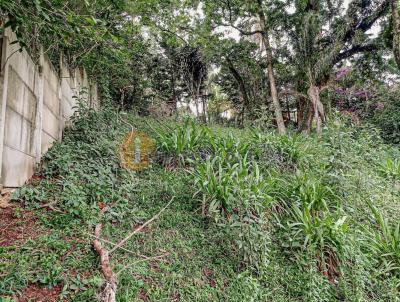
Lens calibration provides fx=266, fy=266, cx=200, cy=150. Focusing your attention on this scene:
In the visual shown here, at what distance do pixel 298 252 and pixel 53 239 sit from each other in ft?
7.21

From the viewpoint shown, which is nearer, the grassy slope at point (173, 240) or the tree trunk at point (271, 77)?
the grassy slope at point (173, 240)

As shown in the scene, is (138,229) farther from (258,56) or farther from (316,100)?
(258,56)


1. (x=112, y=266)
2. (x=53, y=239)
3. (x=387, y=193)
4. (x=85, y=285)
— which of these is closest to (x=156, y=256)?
(x=112, y=266)

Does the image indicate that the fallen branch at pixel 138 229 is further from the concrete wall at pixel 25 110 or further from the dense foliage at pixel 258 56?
the dense foliage at pixel 258 56

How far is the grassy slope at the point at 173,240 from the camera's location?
199cm

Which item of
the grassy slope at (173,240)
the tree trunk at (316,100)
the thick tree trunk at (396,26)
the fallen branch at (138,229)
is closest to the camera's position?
the grassy slope at (173,240)

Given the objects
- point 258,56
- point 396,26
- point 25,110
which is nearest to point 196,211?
point 25,110

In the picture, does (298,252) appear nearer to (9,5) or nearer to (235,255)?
(235,255)

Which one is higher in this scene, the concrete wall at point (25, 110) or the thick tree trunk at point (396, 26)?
the thick tree trunk at point (396, 26)

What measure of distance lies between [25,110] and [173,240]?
2013 mm

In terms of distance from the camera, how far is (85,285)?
6.07 feet

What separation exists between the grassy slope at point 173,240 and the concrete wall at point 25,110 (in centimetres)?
20

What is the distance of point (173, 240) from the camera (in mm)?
2580

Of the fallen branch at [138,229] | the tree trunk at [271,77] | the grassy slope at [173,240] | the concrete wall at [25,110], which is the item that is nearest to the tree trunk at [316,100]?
the tree trunk at [271,77]
